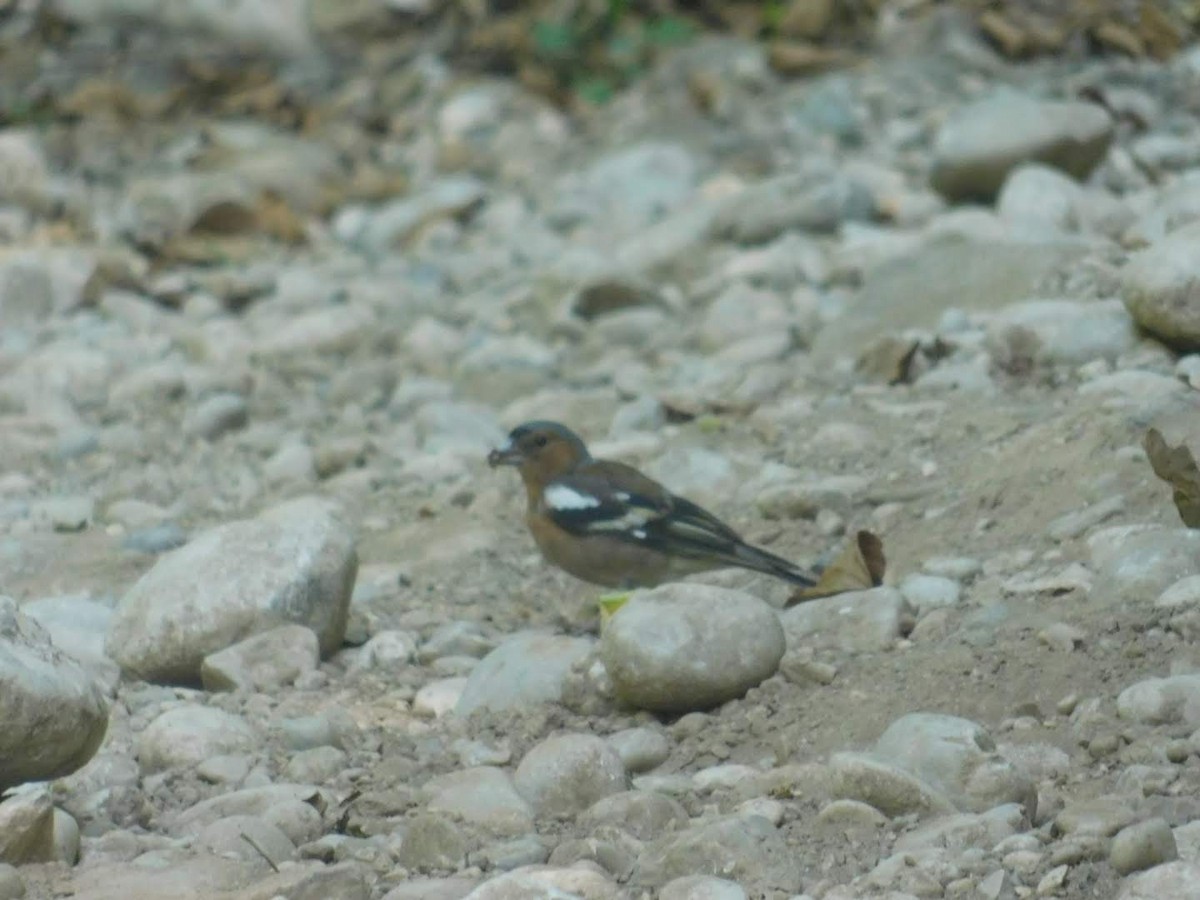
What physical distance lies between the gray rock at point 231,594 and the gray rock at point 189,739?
22.4 inches

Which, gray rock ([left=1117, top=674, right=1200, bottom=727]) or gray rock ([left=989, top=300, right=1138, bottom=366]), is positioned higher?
gray rock ([left=1117, top=674, right=1200, bottom=727])

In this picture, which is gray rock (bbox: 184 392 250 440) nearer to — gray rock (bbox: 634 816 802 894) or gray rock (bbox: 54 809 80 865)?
gray rock (bbox: 54 809 80 865)

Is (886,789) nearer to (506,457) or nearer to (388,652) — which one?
(388,652)

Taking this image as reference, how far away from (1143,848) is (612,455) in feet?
12.4

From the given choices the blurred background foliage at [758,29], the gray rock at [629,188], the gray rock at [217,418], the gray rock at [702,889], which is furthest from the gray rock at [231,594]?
the blurred background foliage at [758,29]

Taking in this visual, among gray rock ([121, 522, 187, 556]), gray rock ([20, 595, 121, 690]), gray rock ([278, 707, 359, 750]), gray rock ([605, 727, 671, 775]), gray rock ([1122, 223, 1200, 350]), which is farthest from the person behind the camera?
gray rock ([121, 522, 187, 556])

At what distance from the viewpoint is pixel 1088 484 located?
571cm

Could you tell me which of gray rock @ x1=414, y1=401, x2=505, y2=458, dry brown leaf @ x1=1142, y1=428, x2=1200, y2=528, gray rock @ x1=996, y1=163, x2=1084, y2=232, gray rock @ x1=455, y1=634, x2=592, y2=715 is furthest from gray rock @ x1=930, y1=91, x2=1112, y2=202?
gray rock @ x1=455, y1=634, x2=592, y2=715

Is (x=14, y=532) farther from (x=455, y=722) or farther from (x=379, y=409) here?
(x=455, y=722)

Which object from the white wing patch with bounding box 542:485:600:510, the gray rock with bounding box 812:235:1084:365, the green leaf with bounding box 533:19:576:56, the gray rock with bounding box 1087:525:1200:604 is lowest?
the green leaf with bounding box 533:19:576:56

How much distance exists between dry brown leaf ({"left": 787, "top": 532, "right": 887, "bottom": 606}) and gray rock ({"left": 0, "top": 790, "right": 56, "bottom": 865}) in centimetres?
215

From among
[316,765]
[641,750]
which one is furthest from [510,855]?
[316,765]

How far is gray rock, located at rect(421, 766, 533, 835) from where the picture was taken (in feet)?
13.9

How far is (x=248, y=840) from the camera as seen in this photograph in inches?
159
